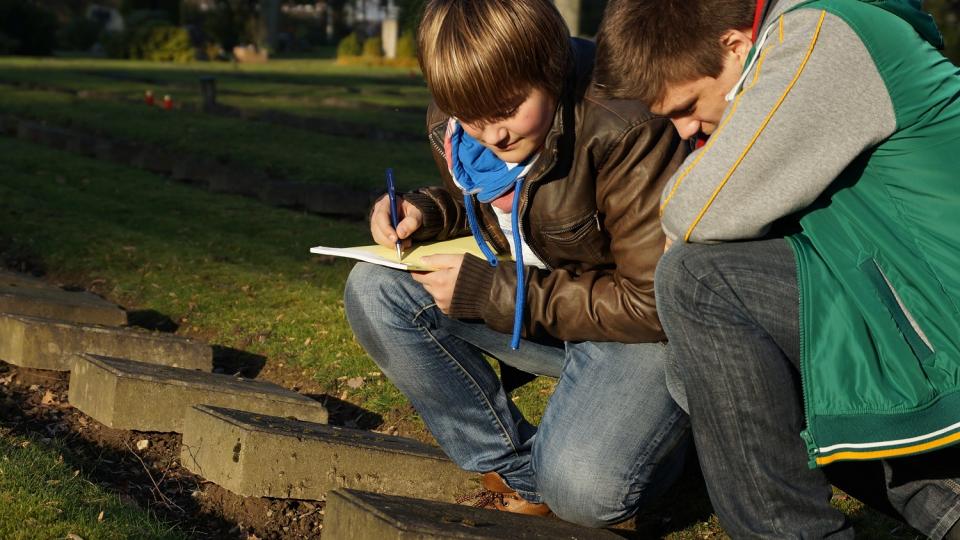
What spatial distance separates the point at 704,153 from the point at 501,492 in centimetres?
131

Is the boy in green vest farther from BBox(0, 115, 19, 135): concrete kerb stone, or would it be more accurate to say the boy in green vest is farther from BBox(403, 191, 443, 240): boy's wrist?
BBox(0, 115, 19, 135): concrete kerb stone

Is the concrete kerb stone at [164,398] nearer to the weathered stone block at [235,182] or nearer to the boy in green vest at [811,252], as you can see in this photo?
the boy in green vest at [811,252]

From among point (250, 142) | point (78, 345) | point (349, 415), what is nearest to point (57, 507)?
point (349, 415)

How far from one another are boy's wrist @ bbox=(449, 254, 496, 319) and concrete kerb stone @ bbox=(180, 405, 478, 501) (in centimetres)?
53

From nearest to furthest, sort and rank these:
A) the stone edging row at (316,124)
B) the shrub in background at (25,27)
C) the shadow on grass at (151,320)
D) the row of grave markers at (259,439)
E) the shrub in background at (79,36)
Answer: the row of grave markers at (259,439) → the shadow on grass at (151,320) → the stone edging row at (316,124) → the shrub in background at (25,27) → the shrub in background at (79,36)

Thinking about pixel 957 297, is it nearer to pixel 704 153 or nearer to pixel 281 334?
pixel 704 153

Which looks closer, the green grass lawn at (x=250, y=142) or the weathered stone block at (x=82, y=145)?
the green grass lawn at (x=250, y=142)

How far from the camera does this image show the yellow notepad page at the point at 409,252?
124 inches

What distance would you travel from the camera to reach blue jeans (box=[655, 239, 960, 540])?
242 centimetres

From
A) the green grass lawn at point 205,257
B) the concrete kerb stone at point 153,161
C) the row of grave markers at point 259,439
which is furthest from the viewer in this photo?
the concrete kerb stone at point 153,161

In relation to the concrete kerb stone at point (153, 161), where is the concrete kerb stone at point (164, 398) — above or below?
above

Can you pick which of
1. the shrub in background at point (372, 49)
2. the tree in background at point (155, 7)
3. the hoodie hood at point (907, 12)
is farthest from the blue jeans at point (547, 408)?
the tree in background at point (155, 7)

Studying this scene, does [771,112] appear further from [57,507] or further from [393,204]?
[57,507]

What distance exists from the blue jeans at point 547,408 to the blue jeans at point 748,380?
0.32 m
